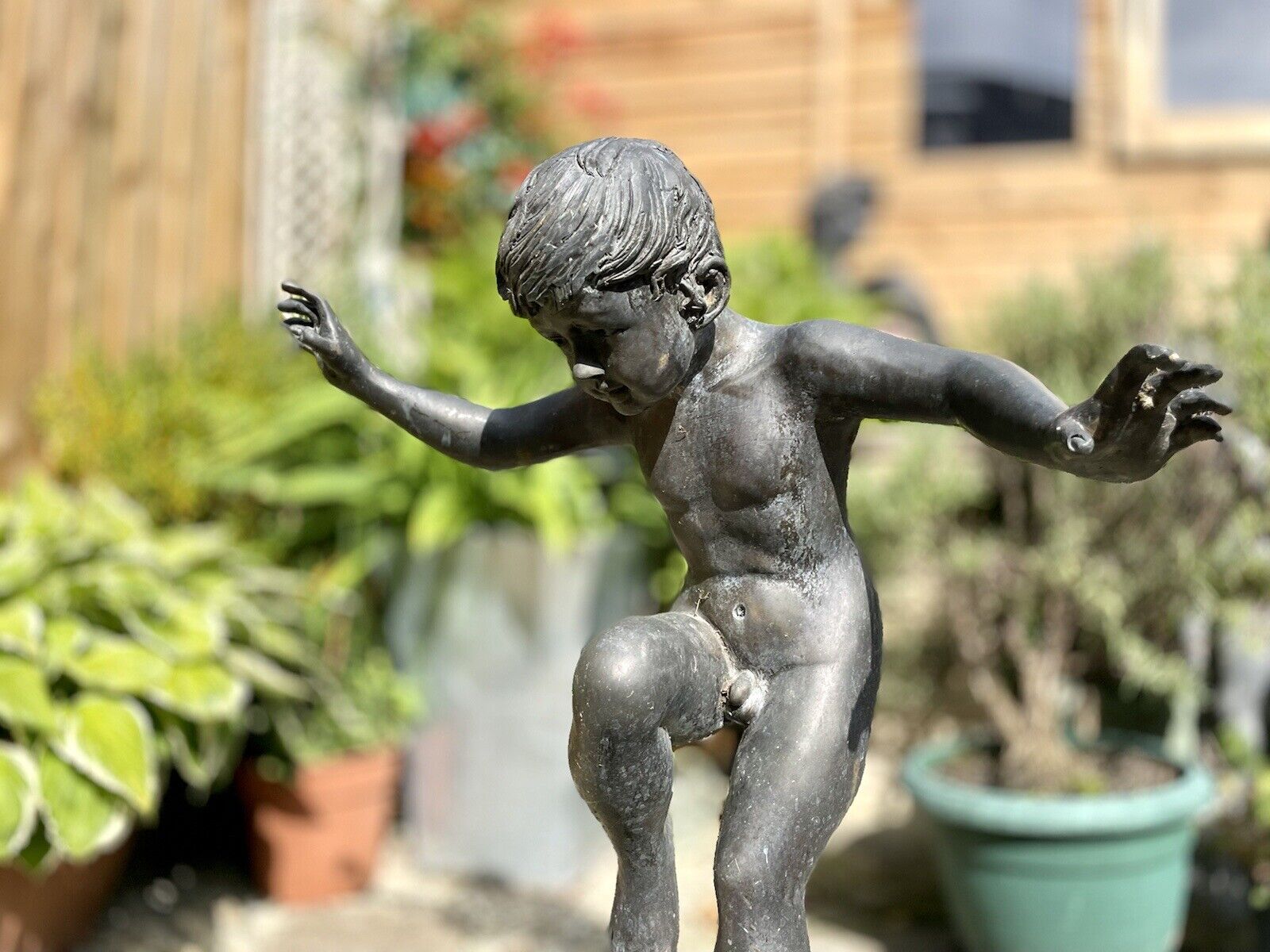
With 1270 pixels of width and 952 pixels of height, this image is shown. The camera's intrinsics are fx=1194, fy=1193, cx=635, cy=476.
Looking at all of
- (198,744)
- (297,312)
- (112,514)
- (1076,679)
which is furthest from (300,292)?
(1076,679)

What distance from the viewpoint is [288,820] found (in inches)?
142

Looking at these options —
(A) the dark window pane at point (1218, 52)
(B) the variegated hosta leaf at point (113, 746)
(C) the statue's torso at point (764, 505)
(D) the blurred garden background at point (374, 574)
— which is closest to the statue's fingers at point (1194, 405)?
(C) the statue's torso at point (764, 505)

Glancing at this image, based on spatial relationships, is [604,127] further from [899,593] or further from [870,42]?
[899,593]

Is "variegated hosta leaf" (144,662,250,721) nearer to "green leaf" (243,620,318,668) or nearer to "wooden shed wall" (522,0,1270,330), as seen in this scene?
"green leaf" (243,620,318,668)

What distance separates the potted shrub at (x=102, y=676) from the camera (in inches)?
109

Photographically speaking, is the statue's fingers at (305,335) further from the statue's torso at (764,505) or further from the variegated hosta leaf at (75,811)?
the variegated hosta leaf at (75,811)

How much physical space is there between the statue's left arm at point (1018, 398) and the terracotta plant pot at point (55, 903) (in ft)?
8.12

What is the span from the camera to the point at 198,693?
3033 millimetres

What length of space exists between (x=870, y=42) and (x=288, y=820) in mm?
4859

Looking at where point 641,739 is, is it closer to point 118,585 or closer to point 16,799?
point 16,799

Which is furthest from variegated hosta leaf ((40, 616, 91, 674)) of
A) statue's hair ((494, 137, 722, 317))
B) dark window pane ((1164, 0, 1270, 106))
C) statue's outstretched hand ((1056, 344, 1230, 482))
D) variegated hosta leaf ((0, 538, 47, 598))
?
dark window pane ((1164, 0, 1270, 106))

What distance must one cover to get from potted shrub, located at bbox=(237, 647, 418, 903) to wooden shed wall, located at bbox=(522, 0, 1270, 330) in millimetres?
3312

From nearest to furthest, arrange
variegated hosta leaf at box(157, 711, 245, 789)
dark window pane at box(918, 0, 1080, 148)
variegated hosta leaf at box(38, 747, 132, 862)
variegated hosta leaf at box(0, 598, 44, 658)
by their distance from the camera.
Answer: variegated hosta leaf at box(38, 747, 132, 862) → variegated hosta leaf at box(0, 598, 44, 658) → variegated hosta leaf at box(157, 711, 245, 789) → dark window pane at box(918, 0, 1080, 148)

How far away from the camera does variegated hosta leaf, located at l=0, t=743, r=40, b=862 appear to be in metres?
2.61
